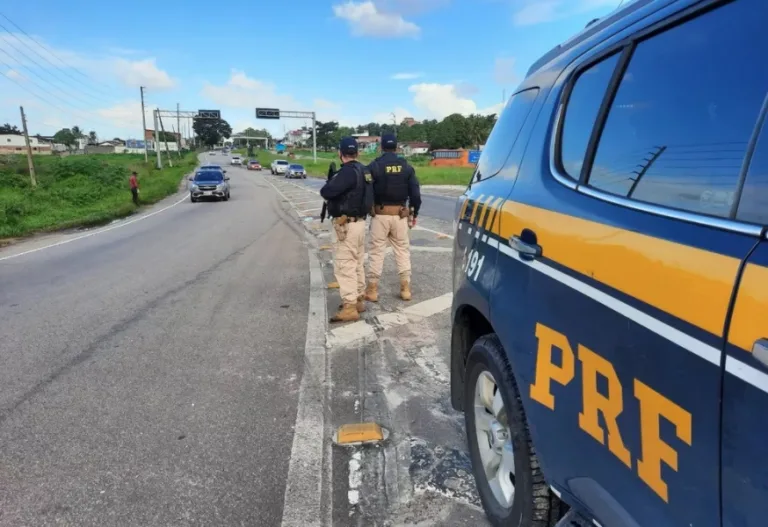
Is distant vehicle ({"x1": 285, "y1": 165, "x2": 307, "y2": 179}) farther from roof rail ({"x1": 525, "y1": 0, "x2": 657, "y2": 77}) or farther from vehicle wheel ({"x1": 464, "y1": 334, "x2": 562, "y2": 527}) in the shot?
vehicle wheel ({"x1": 464, "y1": 334, "x2": 562, "y2": 527})

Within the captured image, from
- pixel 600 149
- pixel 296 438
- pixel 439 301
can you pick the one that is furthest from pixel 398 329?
pixel 600 149

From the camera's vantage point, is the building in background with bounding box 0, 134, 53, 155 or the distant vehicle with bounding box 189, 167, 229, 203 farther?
the building in background with bounding box 0, 134, 53, 155

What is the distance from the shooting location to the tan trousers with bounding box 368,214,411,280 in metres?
6.21

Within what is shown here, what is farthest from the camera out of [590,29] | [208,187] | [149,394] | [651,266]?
[208,187]

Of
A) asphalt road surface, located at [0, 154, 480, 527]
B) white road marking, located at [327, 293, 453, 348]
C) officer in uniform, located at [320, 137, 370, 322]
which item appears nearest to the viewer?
asphalt road surface, located at [0, 154, 480, 527]

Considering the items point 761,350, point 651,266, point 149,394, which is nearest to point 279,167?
point 149,394

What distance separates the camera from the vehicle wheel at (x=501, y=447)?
6.38 ft

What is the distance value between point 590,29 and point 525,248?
902 millimetres

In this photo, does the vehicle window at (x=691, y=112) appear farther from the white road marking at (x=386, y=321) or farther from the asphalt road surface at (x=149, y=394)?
the white road marking at (x=386, y=321)

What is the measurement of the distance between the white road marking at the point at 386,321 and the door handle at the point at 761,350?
13.2 ft

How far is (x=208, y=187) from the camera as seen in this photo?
23859 mm

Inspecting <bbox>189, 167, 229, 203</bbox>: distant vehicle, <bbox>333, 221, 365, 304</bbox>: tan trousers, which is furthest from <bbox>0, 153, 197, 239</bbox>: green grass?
<bbox>333, 221, 365, 304</bbox>: tan trousers

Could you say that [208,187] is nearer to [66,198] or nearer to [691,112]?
[66,198]

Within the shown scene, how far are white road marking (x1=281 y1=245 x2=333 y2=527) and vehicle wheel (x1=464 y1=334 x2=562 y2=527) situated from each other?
769 millimetres
